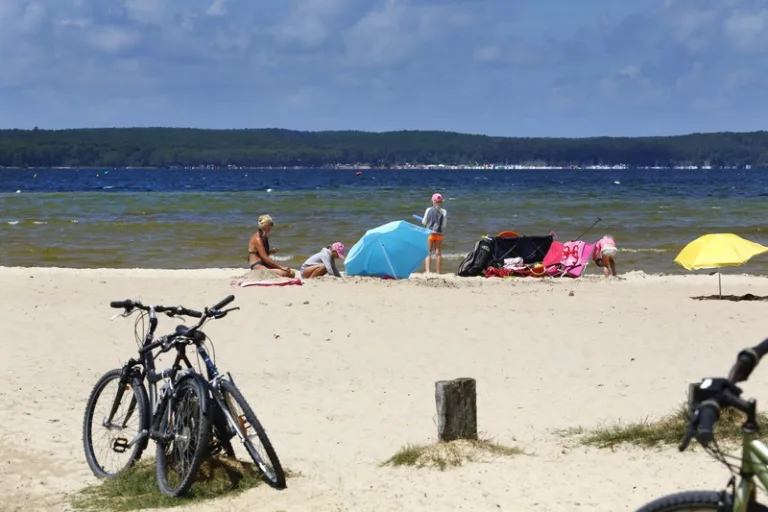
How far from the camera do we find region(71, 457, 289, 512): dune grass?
6.14 meters

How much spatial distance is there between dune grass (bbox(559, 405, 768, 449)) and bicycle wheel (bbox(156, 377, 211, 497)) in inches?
100.0

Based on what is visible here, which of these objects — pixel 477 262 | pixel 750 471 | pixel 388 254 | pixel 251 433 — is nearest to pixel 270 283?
pixel 388 254

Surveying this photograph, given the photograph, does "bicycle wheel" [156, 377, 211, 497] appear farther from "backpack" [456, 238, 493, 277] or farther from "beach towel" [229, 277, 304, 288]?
"backpack" [456, 238, 493, 277]

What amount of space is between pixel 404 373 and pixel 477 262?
27.8 ft

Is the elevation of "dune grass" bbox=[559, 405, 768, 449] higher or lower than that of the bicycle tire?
lower

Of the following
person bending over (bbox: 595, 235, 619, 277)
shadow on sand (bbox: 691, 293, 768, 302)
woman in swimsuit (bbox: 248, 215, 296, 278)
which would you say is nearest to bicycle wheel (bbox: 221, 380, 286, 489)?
woman in swimsuit (bbox: 248, 215, 296, 278)

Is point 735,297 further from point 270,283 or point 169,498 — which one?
point 169,498

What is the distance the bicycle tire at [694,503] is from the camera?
125 inches

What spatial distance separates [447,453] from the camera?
22.1 ft

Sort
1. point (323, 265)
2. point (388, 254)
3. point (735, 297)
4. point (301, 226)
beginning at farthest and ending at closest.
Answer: point (301, 226), point (388, 254), point (323, 265), point (735, 297)

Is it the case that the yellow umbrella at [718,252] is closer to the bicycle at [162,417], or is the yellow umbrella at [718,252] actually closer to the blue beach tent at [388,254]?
the blue beach tent at [388,254]

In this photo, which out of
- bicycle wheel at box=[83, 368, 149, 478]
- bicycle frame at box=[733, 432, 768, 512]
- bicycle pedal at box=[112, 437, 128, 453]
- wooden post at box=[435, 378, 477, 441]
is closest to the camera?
bicycle frame at box=[733, 432, 768, 512]

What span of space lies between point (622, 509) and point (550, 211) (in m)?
43.4

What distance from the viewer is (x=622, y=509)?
18.9 ft
